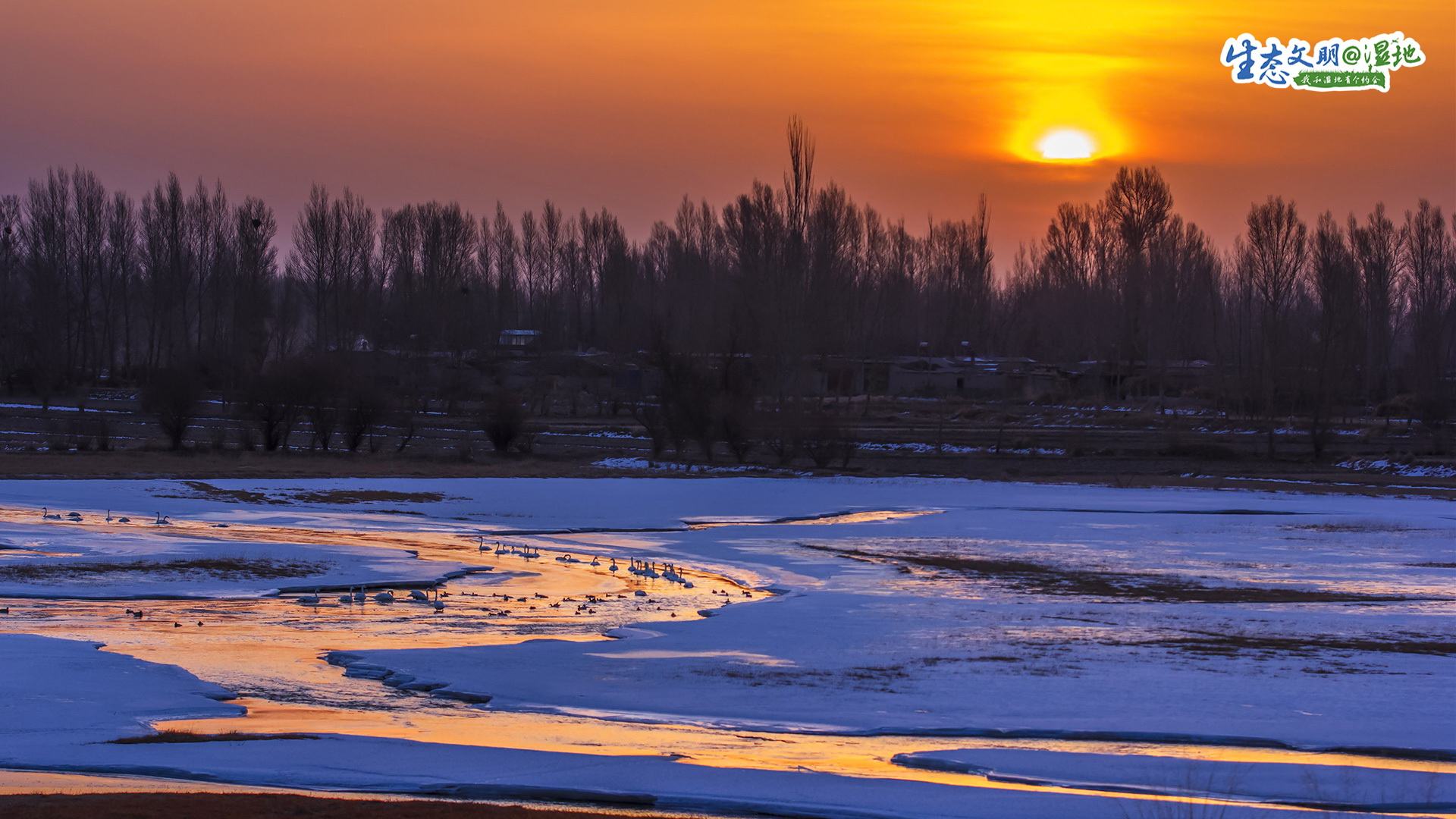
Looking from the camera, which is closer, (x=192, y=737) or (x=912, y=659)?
(x=192, y=737)

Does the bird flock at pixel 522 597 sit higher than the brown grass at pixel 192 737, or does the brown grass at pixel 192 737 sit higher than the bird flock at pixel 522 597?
the brown grass at pixel 192 737

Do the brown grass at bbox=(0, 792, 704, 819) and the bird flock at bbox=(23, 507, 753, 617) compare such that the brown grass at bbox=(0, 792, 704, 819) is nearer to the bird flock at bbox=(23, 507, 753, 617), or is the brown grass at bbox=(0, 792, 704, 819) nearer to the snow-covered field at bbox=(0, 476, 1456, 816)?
the snow-covered field at bbox=(0, 476, 1456, 816)

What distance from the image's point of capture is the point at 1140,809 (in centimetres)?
627

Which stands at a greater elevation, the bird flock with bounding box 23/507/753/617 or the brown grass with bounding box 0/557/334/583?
the brown grass with bounding box 0/557/334/583

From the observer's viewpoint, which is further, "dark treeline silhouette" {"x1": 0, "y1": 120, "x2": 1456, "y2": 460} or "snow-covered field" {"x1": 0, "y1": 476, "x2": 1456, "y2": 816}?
"dark treeline silhouette" {"x1": 0, "y1": 120, "x2": 1456, "y2": 460}

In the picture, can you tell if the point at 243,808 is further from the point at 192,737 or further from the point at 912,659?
the point at 912,659

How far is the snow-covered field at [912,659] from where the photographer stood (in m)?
6.82

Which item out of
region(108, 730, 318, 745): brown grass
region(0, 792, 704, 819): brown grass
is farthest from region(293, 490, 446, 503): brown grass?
region(0, 792, 704, 819): brown grass

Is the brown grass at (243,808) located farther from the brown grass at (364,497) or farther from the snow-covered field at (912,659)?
the brown grass at (364,497)

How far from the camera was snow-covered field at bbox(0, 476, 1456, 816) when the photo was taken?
6.82 metres

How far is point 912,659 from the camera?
10.5 metres

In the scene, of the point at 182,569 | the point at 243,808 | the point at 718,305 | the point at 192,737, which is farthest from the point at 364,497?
the point at 718,305

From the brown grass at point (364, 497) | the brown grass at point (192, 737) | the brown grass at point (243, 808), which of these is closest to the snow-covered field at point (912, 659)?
the brown grass at point (192, 737)

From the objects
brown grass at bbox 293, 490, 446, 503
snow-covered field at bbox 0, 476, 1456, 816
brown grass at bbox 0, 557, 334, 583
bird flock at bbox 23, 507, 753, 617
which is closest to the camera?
snow-covered field at bbox 0, 476, 1456, 816
